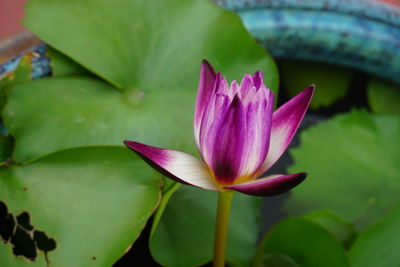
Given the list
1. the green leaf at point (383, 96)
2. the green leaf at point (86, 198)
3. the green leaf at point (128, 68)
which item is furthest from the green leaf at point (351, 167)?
the green leaf at point (86, 198)

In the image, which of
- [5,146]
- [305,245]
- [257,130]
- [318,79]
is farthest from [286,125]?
[318,79]

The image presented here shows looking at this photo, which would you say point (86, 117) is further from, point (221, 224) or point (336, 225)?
point (336, 225)

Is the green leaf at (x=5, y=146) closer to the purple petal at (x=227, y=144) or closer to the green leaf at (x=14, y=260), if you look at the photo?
the green leaf at (x=14, y=260)

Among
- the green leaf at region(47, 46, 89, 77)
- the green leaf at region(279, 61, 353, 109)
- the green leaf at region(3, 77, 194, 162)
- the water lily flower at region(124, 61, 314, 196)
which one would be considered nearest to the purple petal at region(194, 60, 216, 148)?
the water lily flower at region(124, 61, 314, 196)

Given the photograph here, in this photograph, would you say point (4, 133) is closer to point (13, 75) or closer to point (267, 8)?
point (13, 75)

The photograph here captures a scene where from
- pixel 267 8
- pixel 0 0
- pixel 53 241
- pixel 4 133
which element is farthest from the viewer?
pixel 0 0

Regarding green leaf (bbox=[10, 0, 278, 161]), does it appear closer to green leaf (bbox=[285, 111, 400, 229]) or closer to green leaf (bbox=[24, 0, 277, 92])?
green leaf (bbox=[24, 0, 277, 92])

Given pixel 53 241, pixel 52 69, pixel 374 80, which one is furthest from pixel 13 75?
pixel 374 80
